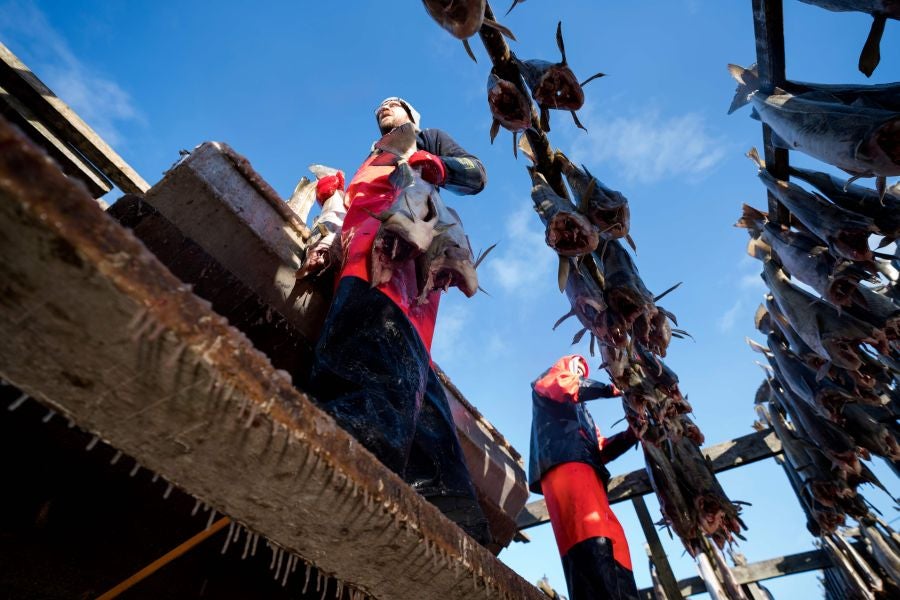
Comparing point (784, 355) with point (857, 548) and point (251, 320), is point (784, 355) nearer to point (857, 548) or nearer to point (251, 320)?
point (857, 548)

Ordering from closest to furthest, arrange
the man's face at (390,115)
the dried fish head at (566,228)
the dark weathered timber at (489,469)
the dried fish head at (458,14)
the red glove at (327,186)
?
the dried fish head at (458,14) → the dried fish head at (566,228) → the dark weathered timber at (489,469) → the red glove at (327,186) → the man's face at (390,115)

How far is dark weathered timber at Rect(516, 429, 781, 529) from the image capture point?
258 inches

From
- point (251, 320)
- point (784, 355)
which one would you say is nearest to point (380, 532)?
point (251, 320)

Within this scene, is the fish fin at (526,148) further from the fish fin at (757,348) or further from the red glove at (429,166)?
the fish fin at (757,348)

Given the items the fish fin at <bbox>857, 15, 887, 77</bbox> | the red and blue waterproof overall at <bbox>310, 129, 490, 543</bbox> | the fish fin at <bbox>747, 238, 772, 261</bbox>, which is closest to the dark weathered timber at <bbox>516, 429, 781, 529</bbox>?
the fish fin at <bbox>747, 238, 772, 261</bbox>

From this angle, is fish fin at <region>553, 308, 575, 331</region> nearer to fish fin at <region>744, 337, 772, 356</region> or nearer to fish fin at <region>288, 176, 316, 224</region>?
fish fin at <region>288, 176, 316, 224</region>

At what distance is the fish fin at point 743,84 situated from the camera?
3918 mm

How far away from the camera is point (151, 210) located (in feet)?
7.14

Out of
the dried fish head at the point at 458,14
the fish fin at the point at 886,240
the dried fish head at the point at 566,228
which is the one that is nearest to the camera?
the dried fish head at the point at 458,14

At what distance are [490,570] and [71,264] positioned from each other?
128 centimetres

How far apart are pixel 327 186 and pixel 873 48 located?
3.87m

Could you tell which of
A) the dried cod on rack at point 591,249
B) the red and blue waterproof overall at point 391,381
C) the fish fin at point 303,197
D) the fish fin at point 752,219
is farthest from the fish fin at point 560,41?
the fish fin at point 752,219

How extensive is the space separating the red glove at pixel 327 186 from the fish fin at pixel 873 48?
3.71 m

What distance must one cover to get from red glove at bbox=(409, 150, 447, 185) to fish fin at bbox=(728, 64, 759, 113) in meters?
2.63
